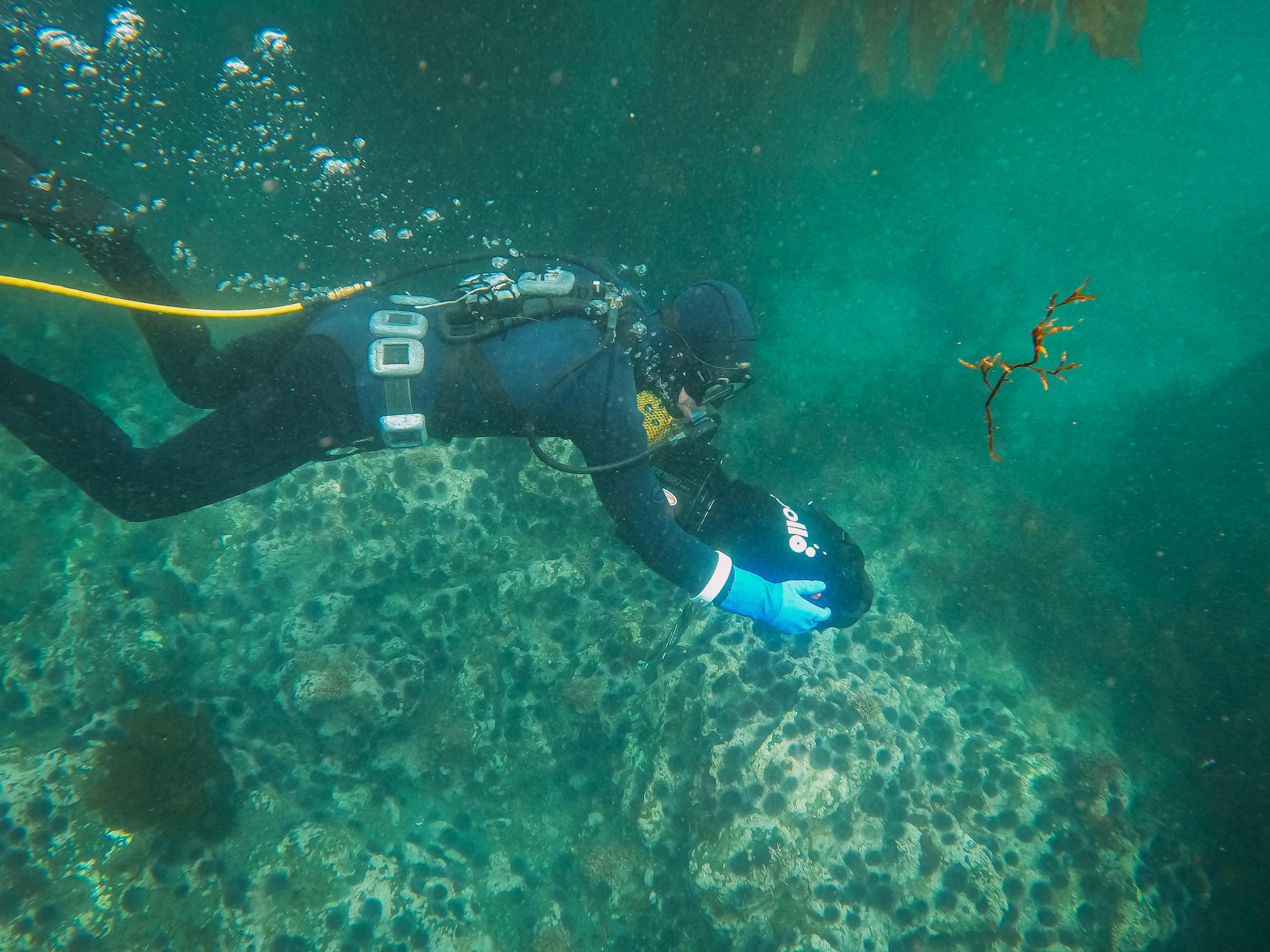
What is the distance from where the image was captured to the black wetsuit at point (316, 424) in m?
3.04

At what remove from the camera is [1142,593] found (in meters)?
5.76

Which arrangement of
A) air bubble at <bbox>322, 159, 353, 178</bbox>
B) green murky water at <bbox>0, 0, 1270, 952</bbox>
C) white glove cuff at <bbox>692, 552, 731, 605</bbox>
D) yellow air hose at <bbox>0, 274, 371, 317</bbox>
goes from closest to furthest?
yellow air hose at <bbox>0, 274, 371, 317</bbox>, white glove cuff at <bbox>692, 552, 731, 605</bbox>, green murky water at <bbox>0, 0, 1270, 952</bbox>, air bubble at <bbox>322, 159, 353, 178</bbox>

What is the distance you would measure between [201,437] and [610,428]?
2.44m

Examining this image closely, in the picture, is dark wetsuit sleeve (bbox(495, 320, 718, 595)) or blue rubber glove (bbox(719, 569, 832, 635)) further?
blue rubber glove (bbox(719, 569, 832, 635))

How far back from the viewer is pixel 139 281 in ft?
12.2

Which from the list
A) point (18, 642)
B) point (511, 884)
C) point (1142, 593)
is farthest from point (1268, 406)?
point (18, 642)

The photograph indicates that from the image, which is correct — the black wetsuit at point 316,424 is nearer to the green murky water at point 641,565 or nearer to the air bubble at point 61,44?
the green murky water at point 641,565

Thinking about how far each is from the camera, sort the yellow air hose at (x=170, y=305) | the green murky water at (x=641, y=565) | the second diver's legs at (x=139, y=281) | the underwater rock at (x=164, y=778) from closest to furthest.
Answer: the yellow air hose at (x=170, y=305)
the second diver's legs at (x=139, y=281)
the underwater rock at (x=164, y=778)
the green murky water at (x=641, y=565)

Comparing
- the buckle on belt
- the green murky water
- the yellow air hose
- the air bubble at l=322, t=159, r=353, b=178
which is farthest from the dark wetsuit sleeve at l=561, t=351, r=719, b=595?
the air bubble at l=322, t=159, r=353, b=178

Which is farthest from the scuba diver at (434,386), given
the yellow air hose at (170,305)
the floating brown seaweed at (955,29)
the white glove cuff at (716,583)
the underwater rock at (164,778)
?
the floating brown seaweed at (955,29)

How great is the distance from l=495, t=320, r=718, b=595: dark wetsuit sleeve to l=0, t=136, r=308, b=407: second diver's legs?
2.02 meters

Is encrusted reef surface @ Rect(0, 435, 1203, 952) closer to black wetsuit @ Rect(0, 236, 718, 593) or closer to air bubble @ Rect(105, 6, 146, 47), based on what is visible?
black wetsuit @ Rect(0, 236, 718, 593)

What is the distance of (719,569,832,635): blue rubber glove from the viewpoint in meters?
3.78

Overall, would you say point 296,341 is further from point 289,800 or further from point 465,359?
point 289,800
